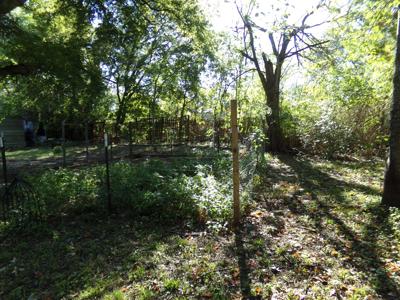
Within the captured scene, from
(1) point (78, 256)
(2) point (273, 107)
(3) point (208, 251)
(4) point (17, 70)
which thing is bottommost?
(1) point (78, 256)

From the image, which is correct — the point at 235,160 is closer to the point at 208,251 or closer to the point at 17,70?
the point at 208,251

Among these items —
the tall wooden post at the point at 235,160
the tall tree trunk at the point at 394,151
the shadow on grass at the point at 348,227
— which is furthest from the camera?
the tall tree trunk at the point at 394,151

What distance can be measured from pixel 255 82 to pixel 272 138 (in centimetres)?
694

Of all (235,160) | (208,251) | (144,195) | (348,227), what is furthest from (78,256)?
(348,227)

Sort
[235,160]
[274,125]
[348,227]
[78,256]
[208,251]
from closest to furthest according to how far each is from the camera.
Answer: [208,251] → [78,256] → [235,160] → [348,227] → [274,125]

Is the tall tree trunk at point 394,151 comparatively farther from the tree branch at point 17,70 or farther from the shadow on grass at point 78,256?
the tree branch at point 17,70

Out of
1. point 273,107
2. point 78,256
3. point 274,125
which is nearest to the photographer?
point 78,256

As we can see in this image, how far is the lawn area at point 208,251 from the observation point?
303 cm

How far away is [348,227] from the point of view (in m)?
4.44

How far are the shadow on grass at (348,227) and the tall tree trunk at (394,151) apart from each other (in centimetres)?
28

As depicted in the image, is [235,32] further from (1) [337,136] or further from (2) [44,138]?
(2) [44,138]

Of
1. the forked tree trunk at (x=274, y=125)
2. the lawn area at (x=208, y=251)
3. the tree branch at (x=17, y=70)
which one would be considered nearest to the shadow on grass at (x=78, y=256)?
the lawn area at (x=208, y=251)

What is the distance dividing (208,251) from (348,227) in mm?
2220

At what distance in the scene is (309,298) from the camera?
2775 mm
